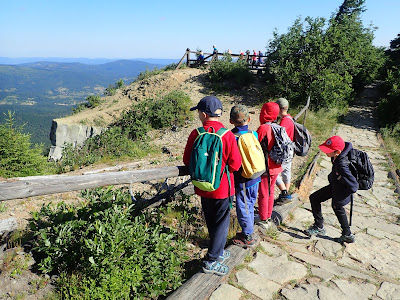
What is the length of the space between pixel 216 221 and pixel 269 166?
3.95 ft

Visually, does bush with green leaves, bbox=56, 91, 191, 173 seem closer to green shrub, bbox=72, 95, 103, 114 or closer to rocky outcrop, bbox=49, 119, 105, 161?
rocky outcrop, bbox=49, 119, 105, 161

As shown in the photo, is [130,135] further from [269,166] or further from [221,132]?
[221,132]

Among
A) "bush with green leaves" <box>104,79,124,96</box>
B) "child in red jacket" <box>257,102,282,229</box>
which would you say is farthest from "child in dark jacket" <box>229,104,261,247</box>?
"bush with green leaves" <box>104,79,124,96</box>

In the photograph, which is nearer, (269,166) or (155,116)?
(269,166)

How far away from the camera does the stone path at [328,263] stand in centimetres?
282

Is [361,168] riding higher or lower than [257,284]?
higher

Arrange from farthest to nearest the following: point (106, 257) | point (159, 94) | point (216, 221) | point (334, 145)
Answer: point (159, 94) < point (334, 145) < point (216, 221) < point (106, 257)

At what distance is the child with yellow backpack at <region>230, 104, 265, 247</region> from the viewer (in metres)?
2.94

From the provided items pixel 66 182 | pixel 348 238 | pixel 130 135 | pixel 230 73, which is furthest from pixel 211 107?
pixel 230 73

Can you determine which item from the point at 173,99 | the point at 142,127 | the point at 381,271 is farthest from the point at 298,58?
the point at 381,271

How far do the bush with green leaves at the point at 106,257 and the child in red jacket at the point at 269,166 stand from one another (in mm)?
1302

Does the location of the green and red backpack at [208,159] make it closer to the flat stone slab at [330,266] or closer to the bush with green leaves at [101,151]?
the flat stone slab at [330,266]

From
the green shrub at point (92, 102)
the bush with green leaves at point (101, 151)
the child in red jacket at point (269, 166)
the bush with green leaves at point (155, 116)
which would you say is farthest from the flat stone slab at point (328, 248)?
the green shrub at point (92, 102)

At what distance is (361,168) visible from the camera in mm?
3348
